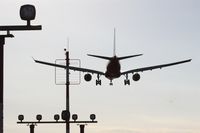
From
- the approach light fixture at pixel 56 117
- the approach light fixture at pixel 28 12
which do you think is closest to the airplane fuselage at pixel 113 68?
the approach light fixture at pixel 56 117

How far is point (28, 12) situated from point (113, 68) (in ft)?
215

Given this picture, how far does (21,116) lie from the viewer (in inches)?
2234

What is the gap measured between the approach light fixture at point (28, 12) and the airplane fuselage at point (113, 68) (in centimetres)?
6500

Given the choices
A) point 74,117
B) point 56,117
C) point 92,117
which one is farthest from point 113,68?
point 56,117

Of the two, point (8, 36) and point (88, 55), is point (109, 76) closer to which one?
point (88, 55)

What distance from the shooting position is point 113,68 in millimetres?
86250

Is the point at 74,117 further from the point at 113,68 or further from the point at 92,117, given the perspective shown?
the point at 113,68

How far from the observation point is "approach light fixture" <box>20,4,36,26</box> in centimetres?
2056

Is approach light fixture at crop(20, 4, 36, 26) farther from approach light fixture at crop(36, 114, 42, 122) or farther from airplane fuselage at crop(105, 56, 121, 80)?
airplane fuselage at crop(105, 56, 121, 80)

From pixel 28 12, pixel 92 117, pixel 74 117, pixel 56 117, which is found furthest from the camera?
pixel 92 117

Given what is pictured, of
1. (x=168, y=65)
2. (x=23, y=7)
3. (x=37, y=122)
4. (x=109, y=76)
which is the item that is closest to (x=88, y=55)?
(x=109, y=76)

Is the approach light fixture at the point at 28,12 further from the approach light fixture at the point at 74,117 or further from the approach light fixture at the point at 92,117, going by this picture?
the approach light fixture at the point at 92,117

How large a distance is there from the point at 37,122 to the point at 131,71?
139 ft

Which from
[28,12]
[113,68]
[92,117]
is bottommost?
[92,117]
